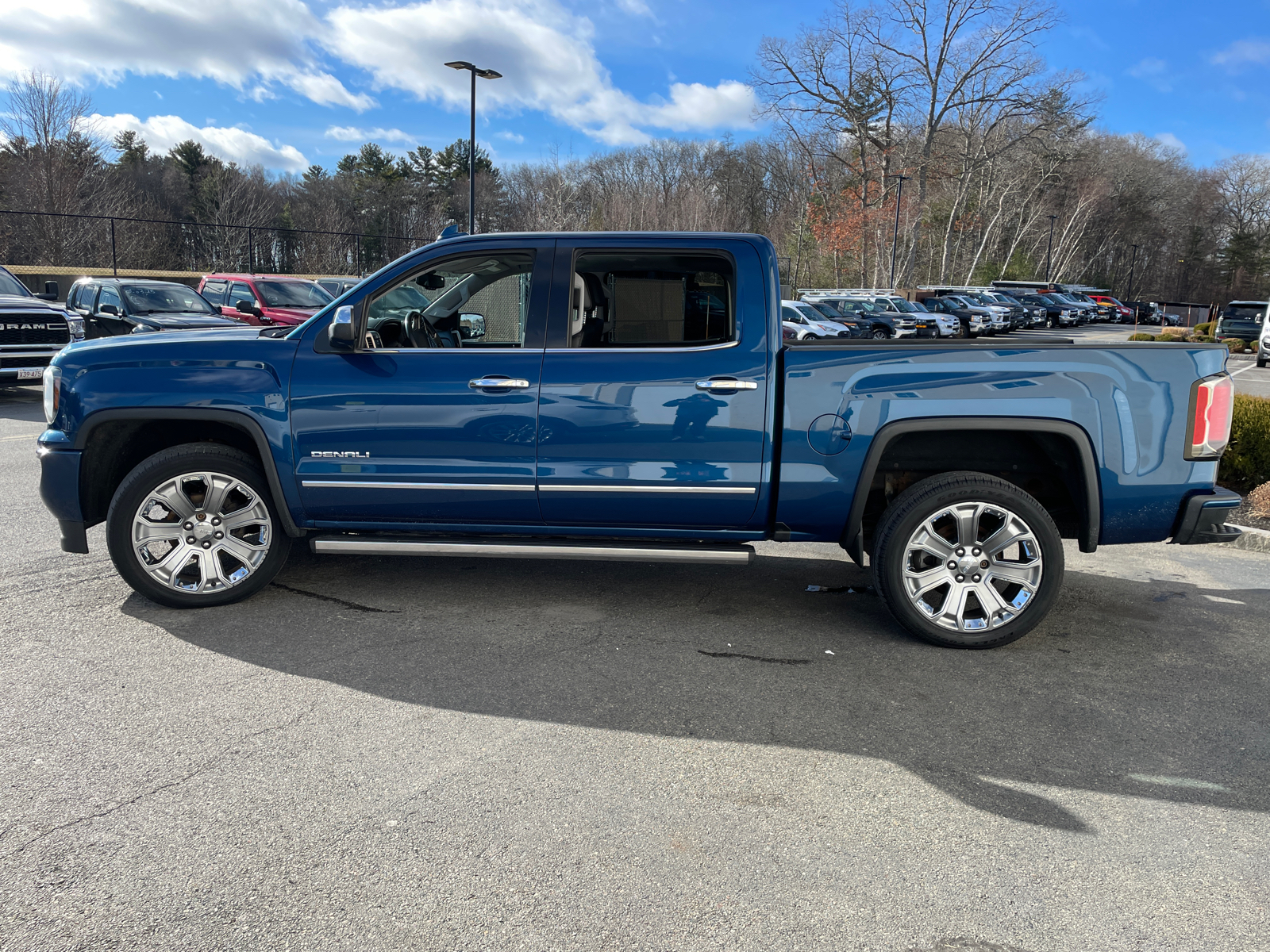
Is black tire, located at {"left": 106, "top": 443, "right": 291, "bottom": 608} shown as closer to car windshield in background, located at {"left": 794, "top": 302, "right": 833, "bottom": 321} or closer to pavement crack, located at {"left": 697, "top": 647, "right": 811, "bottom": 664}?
pavement crack, located at {"left": 697, "top": 647, "right": 811, "bottom": 664}

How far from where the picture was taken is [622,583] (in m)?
5.26

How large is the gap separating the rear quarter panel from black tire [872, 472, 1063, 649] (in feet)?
1.03

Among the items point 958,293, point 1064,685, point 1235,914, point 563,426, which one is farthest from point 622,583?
point 958,293

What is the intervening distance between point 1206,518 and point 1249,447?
4753 millimetres

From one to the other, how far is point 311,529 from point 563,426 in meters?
1.52

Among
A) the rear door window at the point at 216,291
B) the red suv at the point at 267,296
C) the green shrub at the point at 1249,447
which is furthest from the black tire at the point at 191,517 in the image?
the rear door window at the point at 216,291

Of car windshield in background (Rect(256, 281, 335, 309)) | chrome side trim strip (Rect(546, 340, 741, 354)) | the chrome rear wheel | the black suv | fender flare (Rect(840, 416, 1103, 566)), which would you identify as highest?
car windshield in background (Rect(256, 281, 335, 309))

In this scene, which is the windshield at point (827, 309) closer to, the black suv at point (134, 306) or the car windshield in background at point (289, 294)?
the car windshield in background at point (289, 294)

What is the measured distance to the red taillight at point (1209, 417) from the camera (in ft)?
13.6

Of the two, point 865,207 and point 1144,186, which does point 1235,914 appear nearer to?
point 865,207

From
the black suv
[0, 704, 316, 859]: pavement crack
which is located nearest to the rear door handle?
[0, 704, 316, 859]: pavement crack

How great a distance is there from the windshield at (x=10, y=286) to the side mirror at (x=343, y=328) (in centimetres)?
1195

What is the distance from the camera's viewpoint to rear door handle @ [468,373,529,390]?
4344mm

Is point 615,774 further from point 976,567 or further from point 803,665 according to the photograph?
point 976,567
